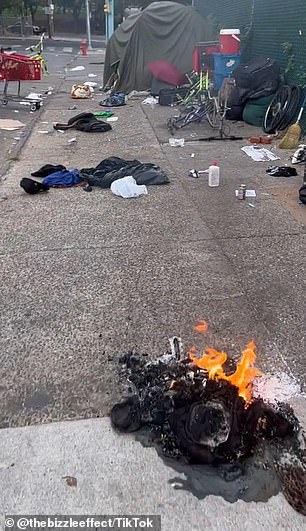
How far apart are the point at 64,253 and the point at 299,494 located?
3.05 m

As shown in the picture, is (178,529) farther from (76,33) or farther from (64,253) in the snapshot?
(76,33)

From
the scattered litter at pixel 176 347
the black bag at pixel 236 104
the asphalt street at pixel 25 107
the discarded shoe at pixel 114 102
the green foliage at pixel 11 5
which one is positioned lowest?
the asphalt street at pixel 25 107

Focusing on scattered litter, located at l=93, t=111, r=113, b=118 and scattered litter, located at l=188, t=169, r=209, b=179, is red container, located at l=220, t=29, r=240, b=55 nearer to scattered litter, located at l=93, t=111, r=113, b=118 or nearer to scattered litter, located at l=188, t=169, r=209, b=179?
scattered litter, located at l=93, t=111, r=113, b=118

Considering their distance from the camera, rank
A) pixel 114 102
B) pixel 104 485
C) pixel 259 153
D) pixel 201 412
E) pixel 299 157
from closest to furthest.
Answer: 1. pixel 104 485
2. pixel 201 412
3. pixel 299 157
4. pixel 259 153
5. pixel 114 102

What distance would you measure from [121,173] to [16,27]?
5057 centimetres

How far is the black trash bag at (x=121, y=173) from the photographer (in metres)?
6.24

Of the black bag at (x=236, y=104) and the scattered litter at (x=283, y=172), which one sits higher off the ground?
the black bag at (x=236, y=104)

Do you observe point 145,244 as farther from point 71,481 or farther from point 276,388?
point 71,481

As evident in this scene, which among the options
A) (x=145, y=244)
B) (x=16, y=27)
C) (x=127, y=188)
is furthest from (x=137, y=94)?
A: (x=16, y=27)

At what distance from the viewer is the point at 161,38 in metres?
13.9

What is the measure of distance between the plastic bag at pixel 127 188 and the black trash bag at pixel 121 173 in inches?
8.2

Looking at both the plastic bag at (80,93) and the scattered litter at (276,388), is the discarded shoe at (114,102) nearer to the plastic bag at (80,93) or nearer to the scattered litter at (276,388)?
the plastic bag at (80,93)

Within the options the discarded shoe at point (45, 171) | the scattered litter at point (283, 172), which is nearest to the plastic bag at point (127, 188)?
the discarded shoe at point (45, 171)

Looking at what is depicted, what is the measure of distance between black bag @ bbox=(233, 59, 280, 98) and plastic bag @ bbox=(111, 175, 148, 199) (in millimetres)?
4961
